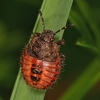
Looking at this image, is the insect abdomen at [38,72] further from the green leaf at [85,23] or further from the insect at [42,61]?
the green leaf at [85,23]

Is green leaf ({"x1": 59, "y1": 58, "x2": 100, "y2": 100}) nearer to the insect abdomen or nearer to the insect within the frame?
the insect

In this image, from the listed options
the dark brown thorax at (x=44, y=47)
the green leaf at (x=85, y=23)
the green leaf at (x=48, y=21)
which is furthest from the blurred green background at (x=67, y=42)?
the green leaf at (x=48, y=21)

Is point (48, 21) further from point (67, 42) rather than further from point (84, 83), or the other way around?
point (67, 42)

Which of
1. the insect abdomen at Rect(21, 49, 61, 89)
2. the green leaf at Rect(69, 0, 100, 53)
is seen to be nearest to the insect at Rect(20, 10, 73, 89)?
the insect abdomen at Rect(21, 49, 61, 89)

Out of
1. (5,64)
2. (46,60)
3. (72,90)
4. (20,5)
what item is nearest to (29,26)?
(20,5)

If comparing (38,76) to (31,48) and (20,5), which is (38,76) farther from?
(20,5)

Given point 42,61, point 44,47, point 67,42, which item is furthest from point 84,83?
point 67,42
